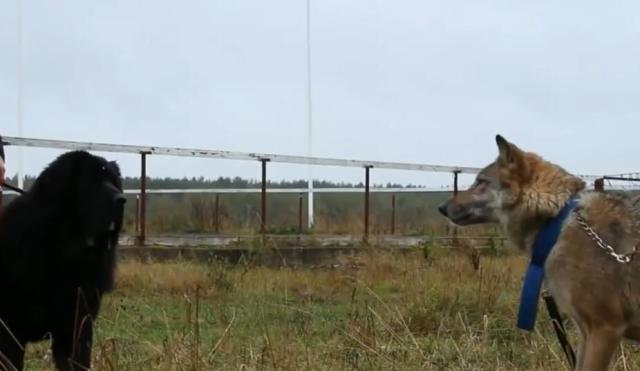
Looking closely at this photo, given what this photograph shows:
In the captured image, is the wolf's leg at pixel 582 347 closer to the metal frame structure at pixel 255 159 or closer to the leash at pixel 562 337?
the leash at pixel 562 337

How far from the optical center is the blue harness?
16.9ft

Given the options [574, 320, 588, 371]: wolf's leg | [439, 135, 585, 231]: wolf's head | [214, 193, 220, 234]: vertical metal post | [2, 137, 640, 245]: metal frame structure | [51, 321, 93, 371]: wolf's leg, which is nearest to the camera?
[574, 320, 588, 371]: wolf's leg

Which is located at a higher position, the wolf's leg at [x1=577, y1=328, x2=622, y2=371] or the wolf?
the wolf

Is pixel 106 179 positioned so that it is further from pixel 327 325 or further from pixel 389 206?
pixel 389 206

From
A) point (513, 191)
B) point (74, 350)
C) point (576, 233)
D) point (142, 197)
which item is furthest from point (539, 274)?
point (142, 197)

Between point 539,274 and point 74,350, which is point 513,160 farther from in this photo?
point 74,350

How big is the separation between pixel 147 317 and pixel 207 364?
359 cm

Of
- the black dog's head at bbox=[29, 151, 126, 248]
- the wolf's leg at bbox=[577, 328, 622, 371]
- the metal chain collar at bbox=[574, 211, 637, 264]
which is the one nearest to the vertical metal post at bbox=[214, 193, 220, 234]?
the black dog's head at bbox=[29, 151, 126, 248]

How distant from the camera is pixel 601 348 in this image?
493 centimetres

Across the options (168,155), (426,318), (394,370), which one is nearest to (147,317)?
(426,318)

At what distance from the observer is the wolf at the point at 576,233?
500 cm

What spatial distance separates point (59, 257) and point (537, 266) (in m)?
2.86

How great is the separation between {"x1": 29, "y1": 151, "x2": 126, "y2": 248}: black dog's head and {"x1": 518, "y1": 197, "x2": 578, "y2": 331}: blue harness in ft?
8.24

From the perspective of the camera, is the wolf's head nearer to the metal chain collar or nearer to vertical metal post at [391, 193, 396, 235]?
the metal chain collar
